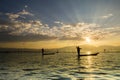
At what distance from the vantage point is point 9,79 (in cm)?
2623

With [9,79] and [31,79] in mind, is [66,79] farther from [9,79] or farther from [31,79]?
[9,79]

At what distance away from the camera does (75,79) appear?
2598cm

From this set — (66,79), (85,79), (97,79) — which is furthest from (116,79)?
(66,79)

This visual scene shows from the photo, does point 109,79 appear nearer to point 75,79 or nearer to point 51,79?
point 75,79

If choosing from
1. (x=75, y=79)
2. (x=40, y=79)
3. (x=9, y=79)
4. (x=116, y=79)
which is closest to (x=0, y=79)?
(x=9, y=79)

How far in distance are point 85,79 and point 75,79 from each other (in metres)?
1.34

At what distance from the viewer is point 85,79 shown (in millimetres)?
25969

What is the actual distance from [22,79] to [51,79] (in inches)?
155

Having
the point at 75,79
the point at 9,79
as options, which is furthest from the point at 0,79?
the point at 75,79

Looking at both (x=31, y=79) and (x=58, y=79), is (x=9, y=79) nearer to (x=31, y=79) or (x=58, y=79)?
(x=31, y=79)

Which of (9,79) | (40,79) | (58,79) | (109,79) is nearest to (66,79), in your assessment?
(58,79)

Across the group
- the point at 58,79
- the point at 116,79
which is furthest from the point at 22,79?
the point at 116,79

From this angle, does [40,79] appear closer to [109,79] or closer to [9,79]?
[9,79]

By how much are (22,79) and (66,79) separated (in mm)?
5966
